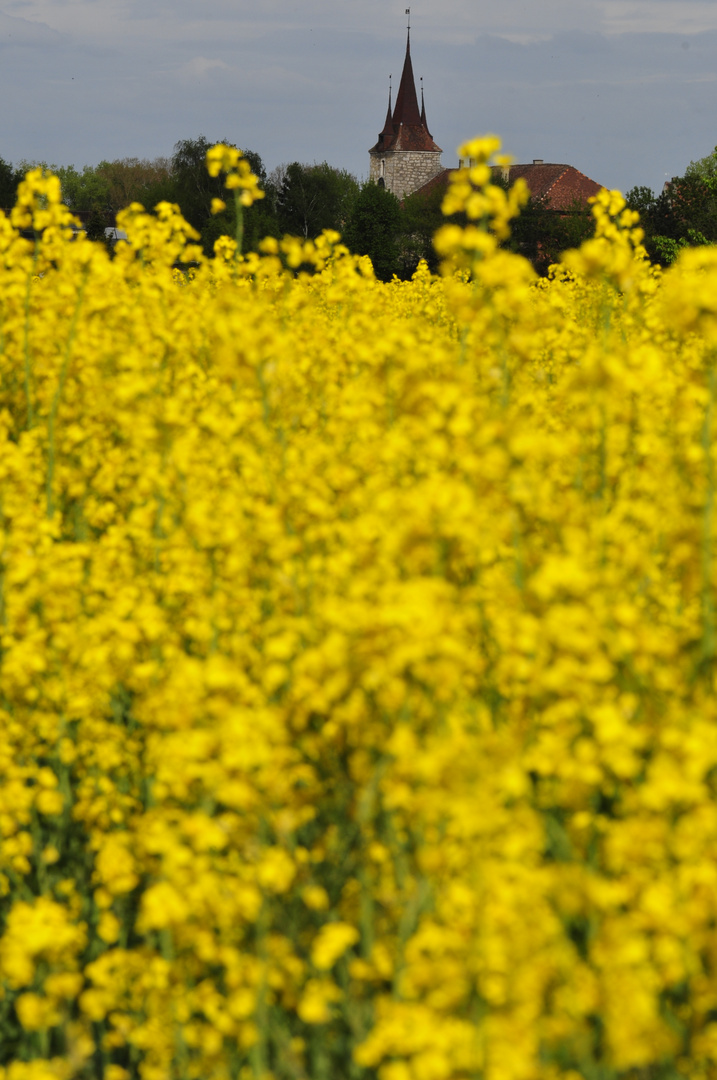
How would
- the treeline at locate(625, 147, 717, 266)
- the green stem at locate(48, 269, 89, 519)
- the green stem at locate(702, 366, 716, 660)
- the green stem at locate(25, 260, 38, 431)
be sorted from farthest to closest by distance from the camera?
the treeline at locate(625, 147, 717, 266), the green stem at locate(25, 260, 38, 431), the green stem at locate(48, 269, 89, 519), the green stem at locate(702, 366, 716, 660)

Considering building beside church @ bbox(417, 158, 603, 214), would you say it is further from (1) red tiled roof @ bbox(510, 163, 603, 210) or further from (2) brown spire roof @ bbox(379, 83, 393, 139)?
(2) brown spire roof @ bbox(379, 83, 393, 139)

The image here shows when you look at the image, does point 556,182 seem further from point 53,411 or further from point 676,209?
point 53,411

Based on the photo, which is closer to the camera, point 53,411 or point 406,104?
point 53,411

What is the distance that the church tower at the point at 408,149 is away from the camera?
107625mm

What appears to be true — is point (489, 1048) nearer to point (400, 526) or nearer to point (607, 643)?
point (607, 643)

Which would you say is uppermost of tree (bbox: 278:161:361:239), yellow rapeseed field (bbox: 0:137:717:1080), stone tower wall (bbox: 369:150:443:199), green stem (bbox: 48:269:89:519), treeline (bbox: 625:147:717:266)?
stone tower wall (bbox: 369:150:443:199)

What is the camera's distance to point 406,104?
10900 centimetres

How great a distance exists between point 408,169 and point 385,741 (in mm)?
111060

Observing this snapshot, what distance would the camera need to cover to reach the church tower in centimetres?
10762

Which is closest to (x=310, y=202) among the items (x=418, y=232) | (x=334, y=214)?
(x=334, y=214)

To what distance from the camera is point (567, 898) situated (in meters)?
2.90

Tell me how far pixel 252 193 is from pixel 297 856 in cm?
493

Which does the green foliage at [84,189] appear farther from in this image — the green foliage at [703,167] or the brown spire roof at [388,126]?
the green foliage at [703,167]

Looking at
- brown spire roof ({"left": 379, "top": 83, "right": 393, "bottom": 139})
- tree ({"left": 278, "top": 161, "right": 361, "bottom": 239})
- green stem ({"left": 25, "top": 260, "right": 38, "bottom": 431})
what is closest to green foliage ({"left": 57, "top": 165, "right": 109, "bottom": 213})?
brown spire roof ({"left": 379, "top": 83, "right": 393, "bottom": 139})
